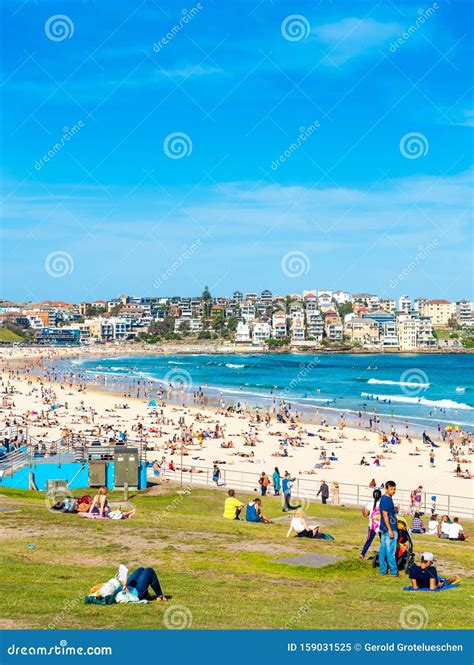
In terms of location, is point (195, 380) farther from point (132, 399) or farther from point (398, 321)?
point (398, 321)

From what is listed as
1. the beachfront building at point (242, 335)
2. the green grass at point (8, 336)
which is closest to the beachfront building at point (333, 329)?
the beachfront building at point (242, 335)

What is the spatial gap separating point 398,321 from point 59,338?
74.7m

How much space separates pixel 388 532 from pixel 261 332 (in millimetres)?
169007

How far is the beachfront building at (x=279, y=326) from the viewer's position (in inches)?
7126

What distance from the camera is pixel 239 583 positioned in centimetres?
1033

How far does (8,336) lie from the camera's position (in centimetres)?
18075

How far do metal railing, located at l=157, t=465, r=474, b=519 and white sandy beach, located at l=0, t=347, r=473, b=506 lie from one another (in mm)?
1241

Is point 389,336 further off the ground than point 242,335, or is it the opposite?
point 242,335

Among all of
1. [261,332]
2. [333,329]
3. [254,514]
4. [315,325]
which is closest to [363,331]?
[333,329]

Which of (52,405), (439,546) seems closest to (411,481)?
(439,546)

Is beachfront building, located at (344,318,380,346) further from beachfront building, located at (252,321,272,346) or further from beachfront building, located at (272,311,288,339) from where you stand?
beachfront building, located at (252,321,272,346)

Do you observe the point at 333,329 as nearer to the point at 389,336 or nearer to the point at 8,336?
the point at 389,336

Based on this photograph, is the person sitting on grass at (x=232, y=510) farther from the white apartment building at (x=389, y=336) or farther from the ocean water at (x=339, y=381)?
the white apartment building at (x=389, y=336)

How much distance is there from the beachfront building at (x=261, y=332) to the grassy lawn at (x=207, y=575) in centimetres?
16088
